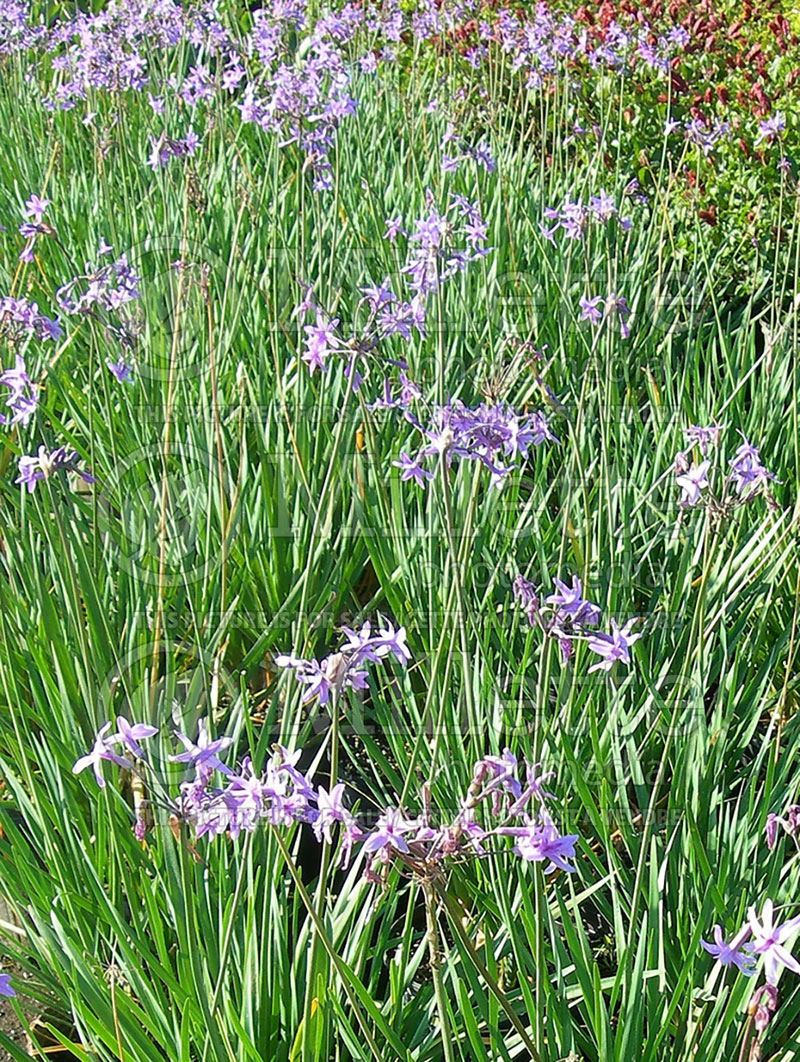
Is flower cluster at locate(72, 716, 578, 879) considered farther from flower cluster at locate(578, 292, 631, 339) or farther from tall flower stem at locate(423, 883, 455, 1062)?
flower cluster at locate(578, 292, 631, 339)

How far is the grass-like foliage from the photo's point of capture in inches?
53.2

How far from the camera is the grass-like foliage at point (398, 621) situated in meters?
1.35

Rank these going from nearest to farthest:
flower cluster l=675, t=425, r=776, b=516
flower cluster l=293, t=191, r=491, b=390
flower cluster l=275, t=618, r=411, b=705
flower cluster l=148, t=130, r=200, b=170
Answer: flower cluster l=275, t=618, r=411, b=705
flower cluster l=675, t=425, r=776, b=516
flower cluster l=293, t=191, r=491, b=390
flower cluster l=148, t=130, r=200, b=170

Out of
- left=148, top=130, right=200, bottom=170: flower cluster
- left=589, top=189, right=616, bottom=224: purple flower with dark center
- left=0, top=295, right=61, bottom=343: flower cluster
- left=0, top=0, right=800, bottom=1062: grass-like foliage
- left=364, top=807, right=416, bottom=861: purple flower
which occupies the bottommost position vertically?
left=0, top=0, right=800, bottom=1062: grass-like foliage

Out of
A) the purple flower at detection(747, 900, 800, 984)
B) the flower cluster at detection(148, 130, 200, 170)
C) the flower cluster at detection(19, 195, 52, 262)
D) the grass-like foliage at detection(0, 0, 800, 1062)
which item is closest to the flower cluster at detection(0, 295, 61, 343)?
the grass-like foliage at detection(0, 0, 800, 1062)

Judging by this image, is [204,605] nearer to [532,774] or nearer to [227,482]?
[227,482]

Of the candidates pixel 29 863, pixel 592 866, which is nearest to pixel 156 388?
pixel 29 863

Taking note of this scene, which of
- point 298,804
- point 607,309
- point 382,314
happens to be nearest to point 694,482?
point 607,309

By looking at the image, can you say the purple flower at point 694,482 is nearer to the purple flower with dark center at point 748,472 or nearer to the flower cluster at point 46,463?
the purple flower with dark center at point 748,472

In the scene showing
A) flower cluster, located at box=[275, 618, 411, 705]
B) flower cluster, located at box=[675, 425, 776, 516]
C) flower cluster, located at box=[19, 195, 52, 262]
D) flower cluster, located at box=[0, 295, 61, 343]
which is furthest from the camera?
flower cluster, located at box=[19, 195, 52, 262]

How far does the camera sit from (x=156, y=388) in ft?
9.09

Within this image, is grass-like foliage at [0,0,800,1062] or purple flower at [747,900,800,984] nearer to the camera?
purple flower at [747,900,800,984]

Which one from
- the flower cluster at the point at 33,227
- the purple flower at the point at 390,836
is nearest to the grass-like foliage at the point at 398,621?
the purple flower at the point at 390,836

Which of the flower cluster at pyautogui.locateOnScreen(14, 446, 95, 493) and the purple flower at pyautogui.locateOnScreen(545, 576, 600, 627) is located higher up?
the flower cluster at pyautogui.locateOnScreen(14, 446, 95, 493)
